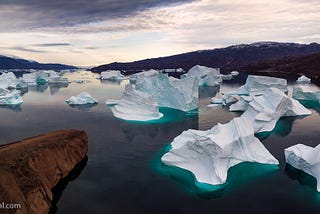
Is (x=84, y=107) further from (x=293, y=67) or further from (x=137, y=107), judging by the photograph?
(x=293, y=67)

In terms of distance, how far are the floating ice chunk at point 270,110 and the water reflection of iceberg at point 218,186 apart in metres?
7.48

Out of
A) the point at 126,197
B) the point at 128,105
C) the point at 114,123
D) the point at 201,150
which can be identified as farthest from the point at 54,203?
the point at 128,105

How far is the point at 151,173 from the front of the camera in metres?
15.7

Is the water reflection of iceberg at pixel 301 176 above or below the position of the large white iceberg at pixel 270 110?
below

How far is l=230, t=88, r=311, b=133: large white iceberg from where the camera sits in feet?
79.0

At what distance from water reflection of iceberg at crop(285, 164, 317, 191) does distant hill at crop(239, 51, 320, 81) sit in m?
64.4

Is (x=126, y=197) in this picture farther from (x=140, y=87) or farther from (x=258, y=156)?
(x=140, y=87)

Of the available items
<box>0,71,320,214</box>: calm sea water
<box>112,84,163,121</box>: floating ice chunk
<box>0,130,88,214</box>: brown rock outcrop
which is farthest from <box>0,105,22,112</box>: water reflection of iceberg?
<box>0,130,88,214</box>: brown rock outcrop

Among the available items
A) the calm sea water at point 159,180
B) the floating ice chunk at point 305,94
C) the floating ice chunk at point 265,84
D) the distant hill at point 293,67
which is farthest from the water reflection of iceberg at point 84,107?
the distant hill at point 293,67

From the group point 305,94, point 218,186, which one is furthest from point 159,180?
point 305,94

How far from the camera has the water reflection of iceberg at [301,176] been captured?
14.6 m

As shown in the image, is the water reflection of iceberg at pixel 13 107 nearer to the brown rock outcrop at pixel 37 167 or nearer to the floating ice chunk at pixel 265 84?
the brown rock outcrop at pixel 37 167

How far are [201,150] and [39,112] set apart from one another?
2286 centimetres

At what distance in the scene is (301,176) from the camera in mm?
15367
